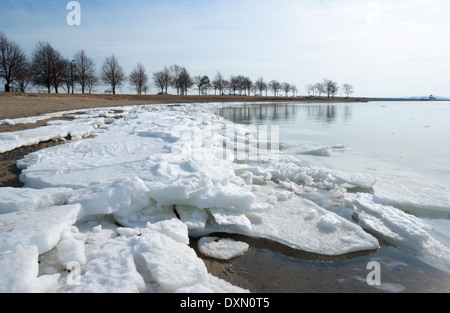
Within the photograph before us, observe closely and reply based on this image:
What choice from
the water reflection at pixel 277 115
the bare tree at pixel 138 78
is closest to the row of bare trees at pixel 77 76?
the bare tree at pixel 138 78

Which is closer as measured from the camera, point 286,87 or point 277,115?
point 277,115

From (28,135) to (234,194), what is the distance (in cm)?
534

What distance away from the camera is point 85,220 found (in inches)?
92.4

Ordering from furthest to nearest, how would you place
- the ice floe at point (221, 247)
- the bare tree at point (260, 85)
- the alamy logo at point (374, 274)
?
the bare tree at point (260, 85) → the ice floe at point (221, 247) → the alamy logo at point (374, 274)

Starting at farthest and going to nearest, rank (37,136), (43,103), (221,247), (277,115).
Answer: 1. (277,115)
2. (43,103)
3. (37,136)
4. (221,247)

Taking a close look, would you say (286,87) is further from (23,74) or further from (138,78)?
(23,74)

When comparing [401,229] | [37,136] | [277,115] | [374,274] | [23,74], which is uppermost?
[23,74]

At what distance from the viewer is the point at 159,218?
2.51 meters

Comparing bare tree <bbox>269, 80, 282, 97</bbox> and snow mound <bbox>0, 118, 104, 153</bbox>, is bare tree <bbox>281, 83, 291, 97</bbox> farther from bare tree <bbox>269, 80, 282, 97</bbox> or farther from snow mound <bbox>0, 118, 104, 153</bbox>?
snow mound <bbox>0, 118, 104, 153</bbox>

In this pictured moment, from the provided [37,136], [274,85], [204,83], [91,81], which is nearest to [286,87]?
[274,85]

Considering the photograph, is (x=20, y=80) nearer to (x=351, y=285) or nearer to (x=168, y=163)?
(x=168, y=163)

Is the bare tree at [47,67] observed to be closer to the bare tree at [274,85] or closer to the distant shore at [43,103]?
the distant shore at [43,103]

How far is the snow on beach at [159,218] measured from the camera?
65.0 inches
